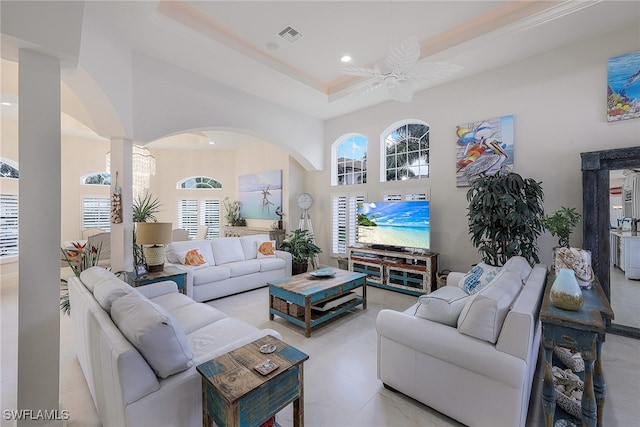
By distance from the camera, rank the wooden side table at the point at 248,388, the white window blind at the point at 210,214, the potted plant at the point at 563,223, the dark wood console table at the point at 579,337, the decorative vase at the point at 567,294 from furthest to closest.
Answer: the white window blind at the point at 210,214 < the potted plant at the point at 563,223 < the decorative vase at the point at 567,294 < the dark wood console table at the point at 579,337 < the wooden side table at the point at 248,388

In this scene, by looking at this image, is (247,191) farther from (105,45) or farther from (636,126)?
(636,126)

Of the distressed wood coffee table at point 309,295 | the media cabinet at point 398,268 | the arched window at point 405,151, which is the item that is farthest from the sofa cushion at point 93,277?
the arched window at point 405,151

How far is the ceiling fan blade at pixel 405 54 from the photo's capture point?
2244 millimetres

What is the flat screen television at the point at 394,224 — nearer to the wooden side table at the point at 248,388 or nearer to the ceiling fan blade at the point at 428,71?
the ceiling fan blade at the point at 428,71

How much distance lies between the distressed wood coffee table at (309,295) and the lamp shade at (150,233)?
1.50 m

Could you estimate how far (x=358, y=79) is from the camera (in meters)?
4.56

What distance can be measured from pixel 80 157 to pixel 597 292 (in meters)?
9.56

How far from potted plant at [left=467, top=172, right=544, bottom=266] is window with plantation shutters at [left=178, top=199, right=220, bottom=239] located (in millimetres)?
7323

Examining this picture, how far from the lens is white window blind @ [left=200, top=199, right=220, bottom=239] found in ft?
27.8

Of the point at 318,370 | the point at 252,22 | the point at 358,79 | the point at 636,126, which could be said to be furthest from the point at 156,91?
the point at 636,126

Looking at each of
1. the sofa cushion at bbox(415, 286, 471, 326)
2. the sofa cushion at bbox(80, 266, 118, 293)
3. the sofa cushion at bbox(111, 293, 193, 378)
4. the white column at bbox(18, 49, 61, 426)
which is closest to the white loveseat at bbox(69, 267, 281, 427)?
the sofa cushion at bbox(111, 293, 193, 378)

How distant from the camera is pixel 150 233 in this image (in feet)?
11.0

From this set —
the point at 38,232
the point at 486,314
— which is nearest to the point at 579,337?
the point at 486,314

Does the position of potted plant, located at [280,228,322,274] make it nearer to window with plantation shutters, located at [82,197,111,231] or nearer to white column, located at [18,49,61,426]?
white column, located at [18,49,61,426]
